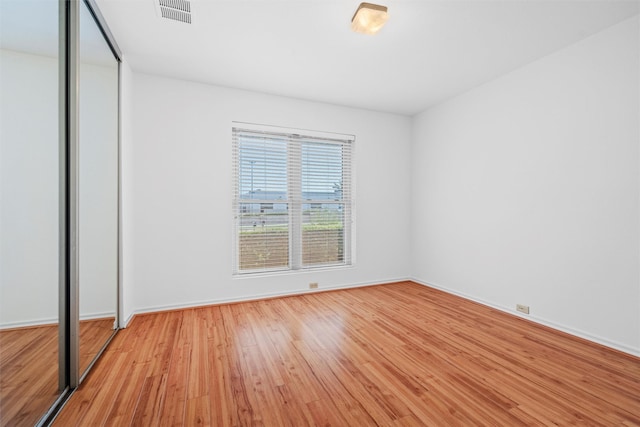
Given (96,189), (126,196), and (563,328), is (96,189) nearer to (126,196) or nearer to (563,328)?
(126,196)

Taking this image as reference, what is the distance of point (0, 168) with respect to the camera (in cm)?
121

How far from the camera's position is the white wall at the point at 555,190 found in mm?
2395

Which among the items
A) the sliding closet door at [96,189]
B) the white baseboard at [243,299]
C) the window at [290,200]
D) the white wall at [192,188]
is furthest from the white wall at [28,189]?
the window at [290,200]

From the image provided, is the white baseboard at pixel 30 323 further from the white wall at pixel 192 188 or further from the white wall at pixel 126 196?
the white wall at pixel 192 188

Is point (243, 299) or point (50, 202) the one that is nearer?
point (50, 202)

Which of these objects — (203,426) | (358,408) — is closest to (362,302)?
(358,408)

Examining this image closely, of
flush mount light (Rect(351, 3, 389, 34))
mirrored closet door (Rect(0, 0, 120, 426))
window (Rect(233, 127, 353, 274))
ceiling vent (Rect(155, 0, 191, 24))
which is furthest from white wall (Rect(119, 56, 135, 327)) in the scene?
flush mount light (Rect(351, 3, 389, 34))

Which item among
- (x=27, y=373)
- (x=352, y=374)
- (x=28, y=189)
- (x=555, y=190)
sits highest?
(x=555, y=190)

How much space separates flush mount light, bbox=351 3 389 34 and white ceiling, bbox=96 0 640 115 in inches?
3.3

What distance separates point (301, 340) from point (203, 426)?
115 cm

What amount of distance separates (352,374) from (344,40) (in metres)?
2.88

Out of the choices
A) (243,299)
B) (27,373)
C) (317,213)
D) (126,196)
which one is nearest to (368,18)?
(317,213)

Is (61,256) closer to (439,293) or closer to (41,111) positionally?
(41,111)

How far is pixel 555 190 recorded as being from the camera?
2852mm
